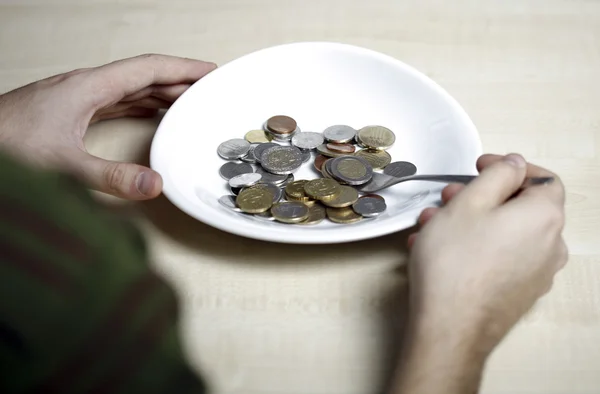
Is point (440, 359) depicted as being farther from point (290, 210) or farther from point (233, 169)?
point (233, 169)

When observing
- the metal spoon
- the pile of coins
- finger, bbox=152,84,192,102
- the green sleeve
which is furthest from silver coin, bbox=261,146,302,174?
the green sleeve

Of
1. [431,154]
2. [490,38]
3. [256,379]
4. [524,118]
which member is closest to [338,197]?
[431,154]

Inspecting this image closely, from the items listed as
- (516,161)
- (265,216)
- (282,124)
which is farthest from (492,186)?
(282,124)

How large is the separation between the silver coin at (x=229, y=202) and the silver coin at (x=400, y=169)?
8.6 inches

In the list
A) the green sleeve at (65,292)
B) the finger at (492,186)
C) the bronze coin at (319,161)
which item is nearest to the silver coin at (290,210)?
the bronze coin at (319,161)

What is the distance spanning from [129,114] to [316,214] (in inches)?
16.3

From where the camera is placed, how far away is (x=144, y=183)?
0.86 meters

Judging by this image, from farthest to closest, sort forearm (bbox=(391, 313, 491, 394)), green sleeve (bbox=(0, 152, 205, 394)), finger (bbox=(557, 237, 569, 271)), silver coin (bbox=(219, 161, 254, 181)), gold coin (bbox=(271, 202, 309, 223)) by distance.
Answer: silver coin (bbox=(219, 161, 254, 181))
gold coin (bbox=(271, 202, 309, 223))
finger (bbox=(557, 237, 569, 271))
forearm (bbox=(391, 313, 491, 394))
green sleeve (bbox=(0, 152, 205, 394))

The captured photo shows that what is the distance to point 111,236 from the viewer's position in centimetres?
35

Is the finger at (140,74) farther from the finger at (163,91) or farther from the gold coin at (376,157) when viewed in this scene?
the gold coin at (376,157)

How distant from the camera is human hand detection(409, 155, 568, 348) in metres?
0.71

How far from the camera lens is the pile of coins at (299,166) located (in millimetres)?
904

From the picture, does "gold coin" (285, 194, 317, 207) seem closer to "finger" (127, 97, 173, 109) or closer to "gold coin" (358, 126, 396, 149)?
"gold coin" (358, 126, 396, 149)

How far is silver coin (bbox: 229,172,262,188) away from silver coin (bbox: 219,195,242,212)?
19 millimetres
